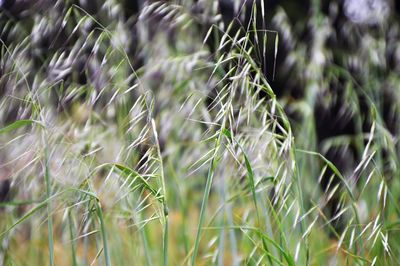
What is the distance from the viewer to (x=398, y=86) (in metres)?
1.83

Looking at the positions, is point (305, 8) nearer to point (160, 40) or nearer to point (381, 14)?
point (381, 14)

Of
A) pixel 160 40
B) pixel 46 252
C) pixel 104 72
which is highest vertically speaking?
pixel 104 72

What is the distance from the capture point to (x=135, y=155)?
3.66 ft

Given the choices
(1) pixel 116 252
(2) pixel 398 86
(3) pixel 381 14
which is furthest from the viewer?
(3) pixel 381 14

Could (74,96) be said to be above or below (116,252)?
above

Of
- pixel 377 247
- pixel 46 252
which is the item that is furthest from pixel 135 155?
pixel 46 252

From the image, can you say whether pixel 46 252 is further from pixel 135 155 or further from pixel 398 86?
pixel 398 86

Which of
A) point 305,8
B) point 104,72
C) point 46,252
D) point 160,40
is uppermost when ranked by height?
point 104,72

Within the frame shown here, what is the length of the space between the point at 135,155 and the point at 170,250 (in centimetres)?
63

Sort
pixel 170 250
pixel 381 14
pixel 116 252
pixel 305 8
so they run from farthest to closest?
pixel 305 8 → pixel 381 14 → pixel 170 250 → pixel 116 252

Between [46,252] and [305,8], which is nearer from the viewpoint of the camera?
[46,252]

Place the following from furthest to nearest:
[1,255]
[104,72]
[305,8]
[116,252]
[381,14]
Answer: [305,8] < [381,14] < [104,72] < [116,252] < [1,255]

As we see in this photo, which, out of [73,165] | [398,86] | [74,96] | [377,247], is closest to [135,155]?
[73,165]

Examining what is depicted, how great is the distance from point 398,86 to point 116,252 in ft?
3.21
